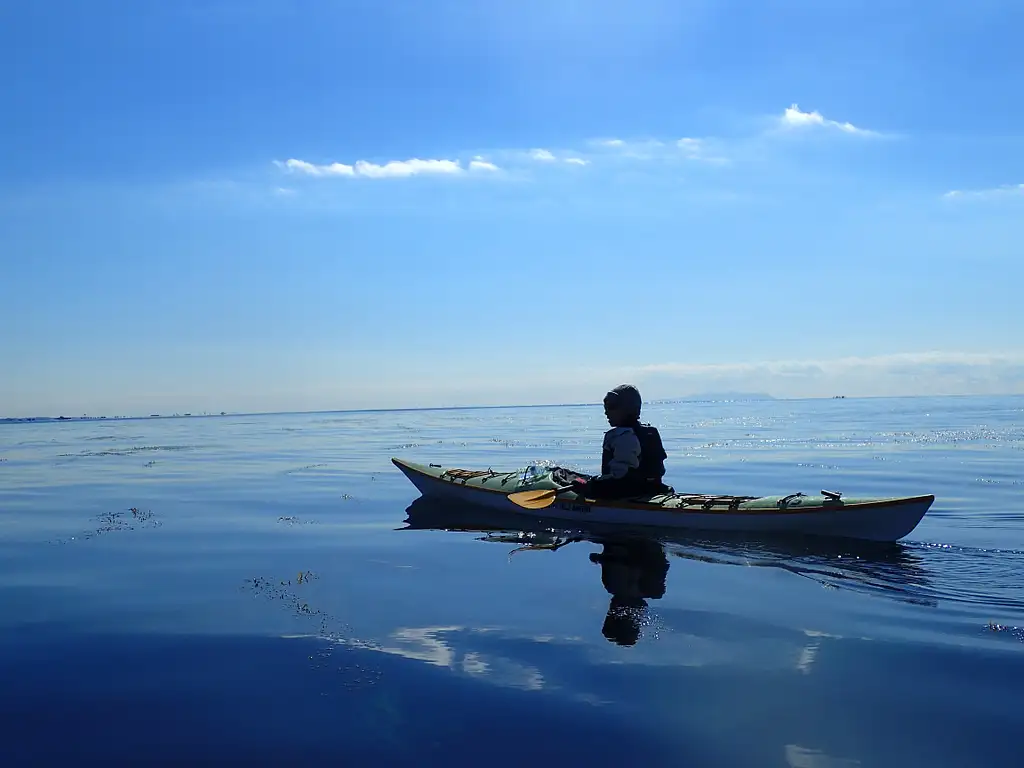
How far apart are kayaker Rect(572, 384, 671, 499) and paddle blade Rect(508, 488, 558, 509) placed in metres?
0.89

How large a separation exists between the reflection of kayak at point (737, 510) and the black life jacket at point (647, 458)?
48 cm

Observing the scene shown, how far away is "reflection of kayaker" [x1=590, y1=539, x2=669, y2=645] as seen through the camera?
824cm

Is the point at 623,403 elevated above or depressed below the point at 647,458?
above

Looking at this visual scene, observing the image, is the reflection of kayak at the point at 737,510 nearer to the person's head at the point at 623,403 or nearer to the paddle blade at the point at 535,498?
the paddle blade at the point at 535,498

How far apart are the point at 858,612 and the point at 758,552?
3.59 metres

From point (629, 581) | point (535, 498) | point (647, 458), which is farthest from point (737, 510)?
point (535, 498)

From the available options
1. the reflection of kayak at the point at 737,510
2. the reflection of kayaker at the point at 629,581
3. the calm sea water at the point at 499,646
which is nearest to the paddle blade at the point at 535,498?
the reflection of kayak at the point at 737,510

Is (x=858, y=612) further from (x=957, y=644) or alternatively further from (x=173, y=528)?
(x=173, y=528)

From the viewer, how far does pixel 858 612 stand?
8664mm

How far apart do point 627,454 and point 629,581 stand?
14.0 ft

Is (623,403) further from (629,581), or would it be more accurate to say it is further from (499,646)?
(499,646)

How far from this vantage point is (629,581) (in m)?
10.6

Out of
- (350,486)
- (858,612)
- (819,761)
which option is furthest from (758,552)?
(350,486)

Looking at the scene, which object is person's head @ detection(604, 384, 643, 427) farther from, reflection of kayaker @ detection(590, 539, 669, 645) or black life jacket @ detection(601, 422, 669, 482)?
reflection of kayaker @ detection(590, 539, 669, 645)
